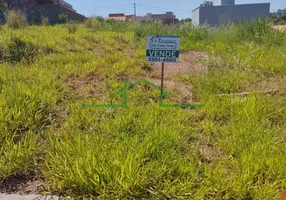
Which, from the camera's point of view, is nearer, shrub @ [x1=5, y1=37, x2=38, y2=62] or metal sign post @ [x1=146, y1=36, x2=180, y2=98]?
metal sign post @ [x1=146, y1=36, x2=180, y2=98]

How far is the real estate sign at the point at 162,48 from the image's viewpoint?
223 cm

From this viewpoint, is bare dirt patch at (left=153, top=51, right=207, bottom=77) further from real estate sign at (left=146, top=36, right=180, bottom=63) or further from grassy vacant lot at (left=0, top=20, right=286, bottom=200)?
real estate sign at (left=146, top=36, right=180, bottom=63)

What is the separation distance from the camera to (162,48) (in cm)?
226

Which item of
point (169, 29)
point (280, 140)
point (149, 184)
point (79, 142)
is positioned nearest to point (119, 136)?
point (79, 142)

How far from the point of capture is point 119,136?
1.67m

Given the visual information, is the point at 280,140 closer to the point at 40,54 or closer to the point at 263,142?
the point at 263,142

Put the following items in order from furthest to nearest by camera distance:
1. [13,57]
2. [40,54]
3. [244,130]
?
[40,54]
[13,57]
[244,130]

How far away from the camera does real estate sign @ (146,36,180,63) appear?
7.31ft

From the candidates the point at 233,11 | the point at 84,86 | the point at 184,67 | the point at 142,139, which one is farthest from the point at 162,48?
the point at 233,11

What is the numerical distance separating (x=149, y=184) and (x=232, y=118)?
119cm

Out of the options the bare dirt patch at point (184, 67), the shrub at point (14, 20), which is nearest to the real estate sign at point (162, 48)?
the bare dirt patch at point (184, 67)

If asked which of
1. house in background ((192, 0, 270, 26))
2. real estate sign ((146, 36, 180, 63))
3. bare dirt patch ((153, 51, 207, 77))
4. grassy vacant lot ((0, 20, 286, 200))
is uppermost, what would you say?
house in background ((192, 0, 270, 26))

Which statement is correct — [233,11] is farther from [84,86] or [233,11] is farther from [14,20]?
[84,86]

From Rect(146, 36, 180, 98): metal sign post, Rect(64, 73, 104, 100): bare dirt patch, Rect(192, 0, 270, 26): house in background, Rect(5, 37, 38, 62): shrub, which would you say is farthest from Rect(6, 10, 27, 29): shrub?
Rect(192, 0, 270, 26): house in background
